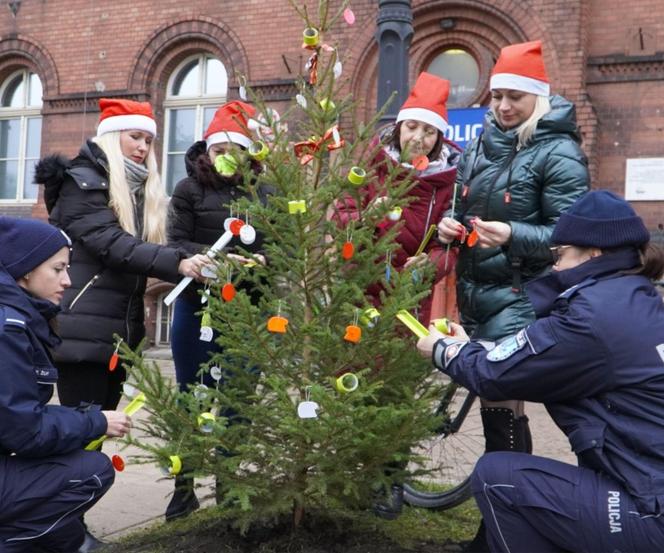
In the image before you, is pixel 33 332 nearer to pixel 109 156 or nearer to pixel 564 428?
pixel 109 156

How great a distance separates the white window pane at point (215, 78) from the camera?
48.6 feet

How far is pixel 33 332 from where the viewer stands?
3.11 m

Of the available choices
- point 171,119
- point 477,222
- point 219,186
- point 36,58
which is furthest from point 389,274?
point 36,58

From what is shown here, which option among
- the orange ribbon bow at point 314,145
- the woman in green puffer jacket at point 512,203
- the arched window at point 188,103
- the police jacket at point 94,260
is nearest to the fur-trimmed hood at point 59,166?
the police jacket at point 94,260

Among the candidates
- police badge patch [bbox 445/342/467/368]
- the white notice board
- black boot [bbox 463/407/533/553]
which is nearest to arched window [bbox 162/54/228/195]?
the white notice board

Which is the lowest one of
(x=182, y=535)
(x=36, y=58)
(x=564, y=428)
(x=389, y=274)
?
(x=182, y=535)

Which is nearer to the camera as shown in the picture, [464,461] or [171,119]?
[464,461]

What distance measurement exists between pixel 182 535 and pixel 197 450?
0.76 meters

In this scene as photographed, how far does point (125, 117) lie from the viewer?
13.4 ft

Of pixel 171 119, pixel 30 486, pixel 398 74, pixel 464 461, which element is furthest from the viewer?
pixel 171 119

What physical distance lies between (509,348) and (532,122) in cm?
116

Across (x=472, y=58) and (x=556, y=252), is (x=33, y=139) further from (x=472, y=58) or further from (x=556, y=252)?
(x=556, y=252)

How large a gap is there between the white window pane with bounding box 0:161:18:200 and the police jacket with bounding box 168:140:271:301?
13623 mm

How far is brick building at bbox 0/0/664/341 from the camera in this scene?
37.6 feet
